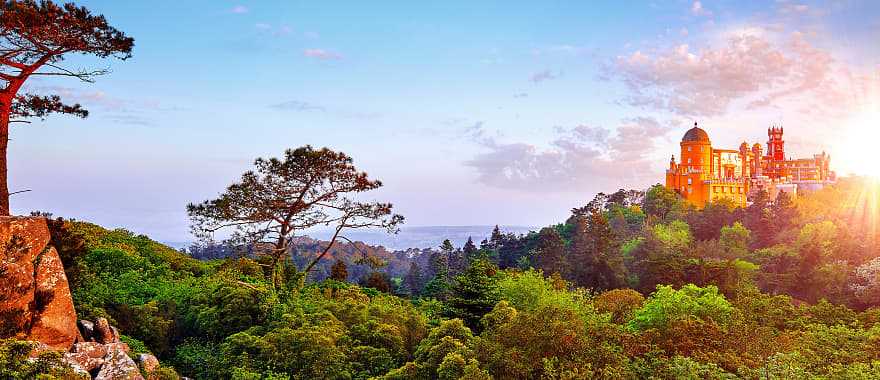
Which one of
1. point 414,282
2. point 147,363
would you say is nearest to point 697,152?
point 414,282

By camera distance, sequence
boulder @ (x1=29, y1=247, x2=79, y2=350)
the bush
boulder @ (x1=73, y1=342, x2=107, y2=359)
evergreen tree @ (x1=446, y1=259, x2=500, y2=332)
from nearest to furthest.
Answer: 1. boulder @ (x1=29, y1=247, x2=79, y2=350)
2. boulder @ (x1=73, y1=342, x2=107, y2=359)
3. the bush
4. evergreen tree @ (x1=446, y1=259, x2=500, y2=332)

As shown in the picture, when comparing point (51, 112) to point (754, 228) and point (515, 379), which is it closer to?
point (515, 379)

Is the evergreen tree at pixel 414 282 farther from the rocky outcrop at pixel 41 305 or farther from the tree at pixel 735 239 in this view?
the rocky outcrop at pixel 41 305

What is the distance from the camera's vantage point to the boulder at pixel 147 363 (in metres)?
11.6

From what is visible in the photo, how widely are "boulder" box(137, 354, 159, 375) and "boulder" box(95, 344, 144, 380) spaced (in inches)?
13.9

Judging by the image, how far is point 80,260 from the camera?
55.1 feet

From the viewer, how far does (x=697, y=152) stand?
197ft

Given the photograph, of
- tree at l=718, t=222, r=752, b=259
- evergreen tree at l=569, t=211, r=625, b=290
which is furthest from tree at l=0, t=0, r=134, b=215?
tree at l=718, t=222, r=752, b=259

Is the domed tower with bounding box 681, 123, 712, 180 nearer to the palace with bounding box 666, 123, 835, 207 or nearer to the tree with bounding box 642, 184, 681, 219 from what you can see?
the palace with bounding box 666, 123, 835, 207

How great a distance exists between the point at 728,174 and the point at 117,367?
6373 cm

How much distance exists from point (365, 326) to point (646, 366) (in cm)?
691

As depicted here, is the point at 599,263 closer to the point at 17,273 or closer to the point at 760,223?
the point at 760,223

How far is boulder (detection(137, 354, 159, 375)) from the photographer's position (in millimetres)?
11586

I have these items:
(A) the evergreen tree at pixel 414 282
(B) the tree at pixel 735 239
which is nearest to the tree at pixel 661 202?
(B) the tree at pixel 735 239
